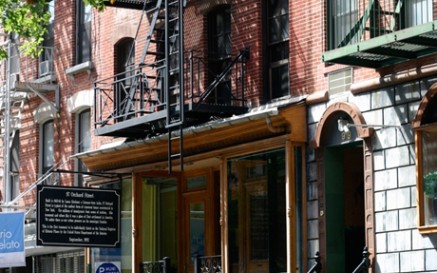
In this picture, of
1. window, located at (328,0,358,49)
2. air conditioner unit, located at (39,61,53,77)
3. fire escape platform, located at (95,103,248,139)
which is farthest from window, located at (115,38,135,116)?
window, located at (328,0,358,49)

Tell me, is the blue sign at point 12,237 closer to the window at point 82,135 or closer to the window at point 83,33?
the window at point 82,135

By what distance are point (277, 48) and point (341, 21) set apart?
269cm

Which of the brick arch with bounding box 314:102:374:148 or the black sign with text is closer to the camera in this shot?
the brick arch with bounding box 314:102:374:148

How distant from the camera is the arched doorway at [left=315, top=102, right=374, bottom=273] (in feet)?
72.1

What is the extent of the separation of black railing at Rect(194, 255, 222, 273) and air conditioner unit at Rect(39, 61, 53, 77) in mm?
7948

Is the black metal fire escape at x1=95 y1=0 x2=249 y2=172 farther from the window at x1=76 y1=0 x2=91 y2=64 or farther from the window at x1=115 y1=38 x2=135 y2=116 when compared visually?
the window at x1=76 y1=0 x2=91 y2=64

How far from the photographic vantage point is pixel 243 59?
2464 centimetres

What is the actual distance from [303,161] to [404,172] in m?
2.48

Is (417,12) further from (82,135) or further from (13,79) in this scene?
(13,79)

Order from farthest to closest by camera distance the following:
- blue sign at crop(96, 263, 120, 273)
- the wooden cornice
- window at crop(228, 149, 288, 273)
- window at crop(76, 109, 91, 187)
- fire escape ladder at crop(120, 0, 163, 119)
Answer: window at crop(76, 109, 91, 187) < blue sign at crop(96, 263, 120, 273) < fire escape ladder at crop(120, 0, 163, 119) < window at crop(228, 149, 288, 273) < the wooden cornice

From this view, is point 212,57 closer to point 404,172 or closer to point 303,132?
point 303,132

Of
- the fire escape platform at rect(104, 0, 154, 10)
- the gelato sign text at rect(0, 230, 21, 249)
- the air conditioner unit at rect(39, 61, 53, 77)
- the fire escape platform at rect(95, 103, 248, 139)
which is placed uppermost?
the fire escape platform at rect(104, 0, 154, 10)

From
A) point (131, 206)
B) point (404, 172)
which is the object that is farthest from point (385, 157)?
point (131, 206)

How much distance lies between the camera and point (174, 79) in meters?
26.5
